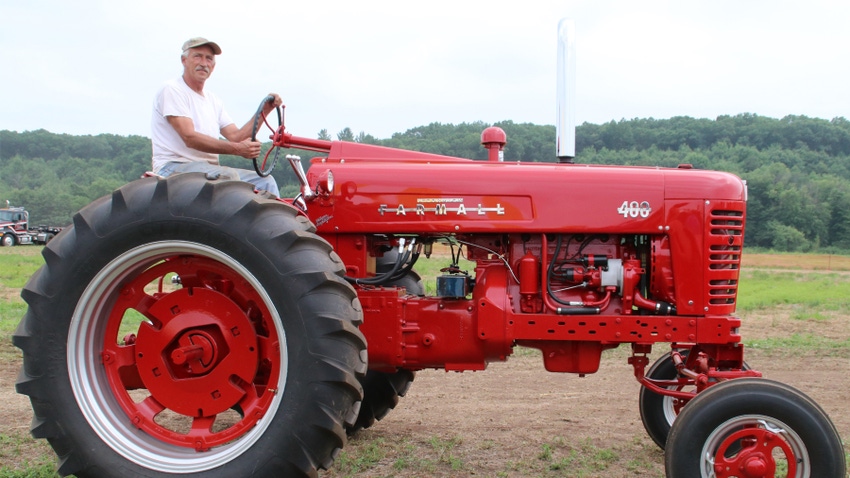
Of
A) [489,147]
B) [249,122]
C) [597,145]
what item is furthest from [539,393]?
[597,145]

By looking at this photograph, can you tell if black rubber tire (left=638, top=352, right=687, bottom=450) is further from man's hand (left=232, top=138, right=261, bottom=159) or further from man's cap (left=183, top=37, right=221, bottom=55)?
man's cap (left=183, top=37, right=221, bottom=55)

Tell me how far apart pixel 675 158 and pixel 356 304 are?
1788 cm

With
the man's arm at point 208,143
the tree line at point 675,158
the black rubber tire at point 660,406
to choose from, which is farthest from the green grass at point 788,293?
the man's arm at point 208,143

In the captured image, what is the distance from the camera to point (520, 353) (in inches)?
316

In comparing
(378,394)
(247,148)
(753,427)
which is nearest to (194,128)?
(247,148)

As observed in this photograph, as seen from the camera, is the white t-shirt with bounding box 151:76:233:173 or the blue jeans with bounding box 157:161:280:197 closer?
the blue jeans with bounding box 157:161:280:197

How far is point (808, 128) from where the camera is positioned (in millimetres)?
43625

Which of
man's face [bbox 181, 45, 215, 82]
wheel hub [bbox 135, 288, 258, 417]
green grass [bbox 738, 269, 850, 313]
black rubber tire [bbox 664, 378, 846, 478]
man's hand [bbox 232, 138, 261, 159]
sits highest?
man's face [bbox 181, 45, 215, 82]

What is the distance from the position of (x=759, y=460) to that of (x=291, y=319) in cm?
222

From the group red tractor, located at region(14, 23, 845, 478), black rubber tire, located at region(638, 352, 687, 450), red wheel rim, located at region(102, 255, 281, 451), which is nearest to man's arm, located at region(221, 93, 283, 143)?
red tractor, located at region(14, 23, 845, 478)

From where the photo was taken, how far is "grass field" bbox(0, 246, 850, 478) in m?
4.33

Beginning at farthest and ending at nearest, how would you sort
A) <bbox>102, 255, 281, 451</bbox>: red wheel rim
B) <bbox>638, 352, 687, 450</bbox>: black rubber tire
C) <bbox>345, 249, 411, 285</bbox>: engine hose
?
<bbox>638, 352, 687, 450</bbox>: black rubber tire
<bbox>345, 249, 411, 285</bbox>: engine hose
<bbox>102, 255, 281, 451</bbox>: red wheel rim

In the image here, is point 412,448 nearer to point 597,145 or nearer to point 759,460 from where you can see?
point 759,460

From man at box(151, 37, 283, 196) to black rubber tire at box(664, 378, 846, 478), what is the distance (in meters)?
2.67
